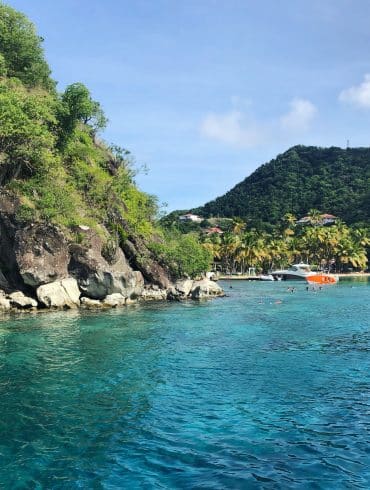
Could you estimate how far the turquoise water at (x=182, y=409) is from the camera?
37.3 feet

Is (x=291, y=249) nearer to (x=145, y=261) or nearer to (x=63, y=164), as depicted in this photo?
(x=145, y=261)

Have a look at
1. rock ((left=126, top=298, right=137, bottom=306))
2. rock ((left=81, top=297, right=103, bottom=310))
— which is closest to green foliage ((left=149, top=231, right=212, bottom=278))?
rock ((left=126, top=298, right=137, bottom=306))

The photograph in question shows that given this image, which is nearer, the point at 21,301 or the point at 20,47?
the point at 21,301

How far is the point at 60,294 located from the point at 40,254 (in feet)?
13.3

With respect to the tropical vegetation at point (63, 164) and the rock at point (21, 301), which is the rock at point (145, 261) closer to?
the tropical vegetation at point (63, 164)

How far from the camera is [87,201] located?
179ft

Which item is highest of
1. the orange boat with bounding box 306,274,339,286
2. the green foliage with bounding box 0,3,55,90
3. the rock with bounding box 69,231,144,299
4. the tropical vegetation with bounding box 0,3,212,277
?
the green foliage with bounding box 0,3,55,90

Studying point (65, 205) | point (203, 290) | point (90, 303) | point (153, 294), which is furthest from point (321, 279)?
point (65, 205)

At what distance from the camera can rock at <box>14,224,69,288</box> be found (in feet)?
135

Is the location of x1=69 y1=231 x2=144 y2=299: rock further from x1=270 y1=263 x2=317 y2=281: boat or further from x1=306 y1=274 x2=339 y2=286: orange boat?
x1=270 y1=263 x2=317 y2=281: boat

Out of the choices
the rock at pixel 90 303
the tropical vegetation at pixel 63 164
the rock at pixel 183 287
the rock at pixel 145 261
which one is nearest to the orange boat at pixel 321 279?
the tropical vegetation at pixel 63 164

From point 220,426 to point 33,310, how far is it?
29.5m

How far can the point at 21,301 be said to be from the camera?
4047 centimetres

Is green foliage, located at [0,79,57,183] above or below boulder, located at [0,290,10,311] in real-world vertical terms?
above
